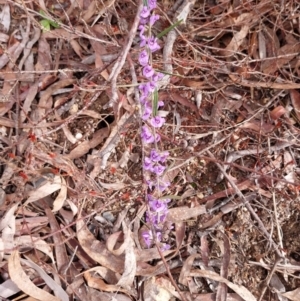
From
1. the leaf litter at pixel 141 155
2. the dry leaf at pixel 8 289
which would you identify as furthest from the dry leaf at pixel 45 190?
the dry leaf at pixel 8 289

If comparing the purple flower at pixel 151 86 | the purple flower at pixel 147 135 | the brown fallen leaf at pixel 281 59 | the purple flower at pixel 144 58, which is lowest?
the purple flower at pixel 147 135

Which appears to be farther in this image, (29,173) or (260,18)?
(260,18)

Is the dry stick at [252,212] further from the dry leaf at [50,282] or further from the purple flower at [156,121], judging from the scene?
the dry leaf at [50,282]

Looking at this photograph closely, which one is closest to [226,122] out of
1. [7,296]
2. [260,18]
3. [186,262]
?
[260,18]

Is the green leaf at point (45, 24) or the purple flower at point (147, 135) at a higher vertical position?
the green leaf at point (45, 24)

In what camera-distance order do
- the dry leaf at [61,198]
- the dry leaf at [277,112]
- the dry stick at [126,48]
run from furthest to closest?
the dry leaf at [277,112], the dry leaf at [61,198], the dry stick at [126,48]

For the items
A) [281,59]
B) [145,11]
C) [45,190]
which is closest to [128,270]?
[45,190]

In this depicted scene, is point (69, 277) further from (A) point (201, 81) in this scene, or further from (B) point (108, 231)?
(A) point (201, 81)
